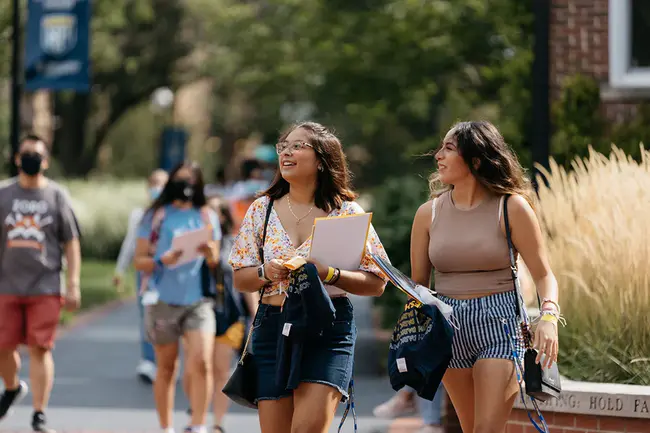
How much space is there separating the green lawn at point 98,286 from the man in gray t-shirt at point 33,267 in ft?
29.9

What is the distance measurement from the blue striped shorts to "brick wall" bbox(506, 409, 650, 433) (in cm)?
139

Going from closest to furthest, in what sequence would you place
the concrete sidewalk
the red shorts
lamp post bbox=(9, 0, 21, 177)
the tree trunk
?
the red shorts < the concrete sidewalk < lamp post bbox=(9, 0, 21, 177) < the tree trunk

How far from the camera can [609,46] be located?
534 inches

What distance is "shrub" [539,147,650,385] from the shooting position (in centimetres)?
700

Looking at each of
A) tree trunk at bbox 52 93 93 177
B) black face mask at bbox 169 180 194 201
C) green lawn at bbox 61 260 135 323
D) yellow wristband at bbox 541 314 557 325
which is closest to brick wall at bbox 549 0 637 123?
black face mask at bbox 169 180 194 201

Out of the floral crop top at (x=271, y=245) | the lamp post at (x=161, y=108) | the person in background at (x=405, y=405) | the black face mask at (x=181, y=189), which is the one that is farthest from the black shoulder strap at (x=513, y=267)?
the lamp post at (x=161, y=108)

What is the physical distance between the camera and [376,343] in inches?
588

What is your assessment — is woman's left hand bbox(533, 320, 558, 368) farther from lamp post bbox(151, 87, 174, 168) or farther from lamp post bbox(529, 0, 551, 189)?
lamp post bbox(151, 87, 174, 168)

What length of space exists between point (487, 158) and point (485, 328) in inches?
28.8

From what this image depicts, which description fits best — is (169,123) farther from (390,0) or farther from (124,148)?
(390,0)

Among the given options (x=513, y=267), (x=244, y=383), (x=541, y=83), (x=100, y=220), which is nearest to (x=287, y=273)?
(x=244, y=383)

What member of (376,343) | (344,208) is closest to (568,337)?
(344,208)

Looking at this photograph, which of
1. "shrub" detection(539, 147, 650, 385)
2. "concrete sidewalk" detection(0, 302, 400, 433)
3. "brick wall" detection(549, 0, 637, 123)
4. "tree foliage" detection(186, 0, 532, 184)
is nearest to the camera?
"shrub" detection(539, 147, 650, 385)

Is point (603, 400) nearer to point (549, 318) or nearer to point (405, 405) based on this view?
point (549, 318)
